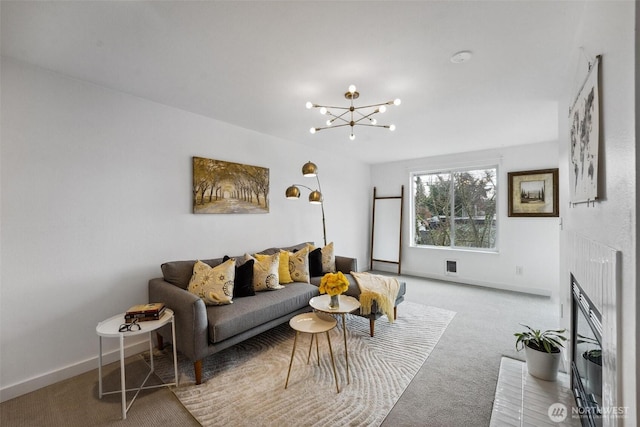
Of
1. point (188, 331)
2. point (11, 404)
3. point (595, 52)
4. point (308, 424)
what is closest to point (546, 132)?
point (595, 52)

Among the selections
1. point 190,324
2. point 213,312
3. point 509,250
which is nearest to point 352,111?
point 213,312

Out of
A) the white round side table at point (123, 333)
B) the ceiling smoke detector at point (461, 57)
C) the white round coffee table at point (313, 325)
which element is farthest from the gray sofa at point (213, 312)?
the ceiling smoke detector at point (461, 57)

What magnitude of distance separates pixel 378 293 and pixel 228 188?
221 cm

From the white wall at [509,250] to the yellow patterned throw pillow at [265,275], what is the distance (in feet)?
11.8

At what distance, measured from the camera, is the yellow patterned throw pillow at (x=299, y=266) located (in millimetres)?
3316

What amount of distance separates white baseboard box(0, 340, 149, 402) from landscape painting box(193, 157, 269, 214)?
4.86ft

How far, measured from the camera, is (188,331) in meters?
2.07

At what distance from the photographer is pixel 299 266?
335 centimetres

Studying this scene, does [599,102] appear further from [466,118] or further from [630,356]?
[466,118]

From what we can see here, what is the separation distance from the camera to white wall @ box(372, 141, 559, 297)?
13.9 feet

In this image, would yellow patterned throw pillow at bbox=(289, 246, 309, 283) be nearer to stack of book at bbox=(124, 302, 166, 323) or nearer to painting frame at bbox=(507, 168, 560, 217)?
stack of book at bbox=(124, 302, 166, 323)

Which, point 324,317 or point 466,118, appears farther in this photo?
point 466,118

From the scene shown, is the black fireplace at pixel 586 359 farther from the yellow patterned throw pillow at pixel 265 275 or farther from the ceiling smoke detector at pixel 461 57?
the yellow patterned throw pillow at pixel 265 275

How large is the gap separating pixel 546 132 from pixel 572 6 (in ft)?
9.55
